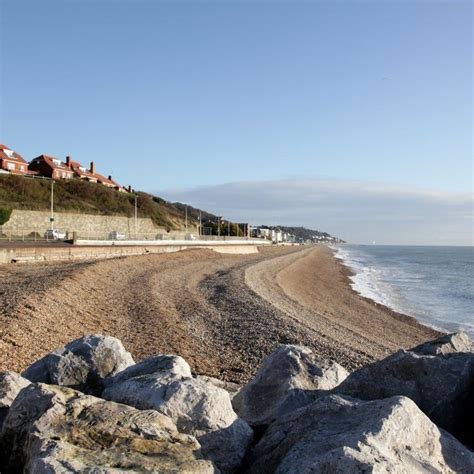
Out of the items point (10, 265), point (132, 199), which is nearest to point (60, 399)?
point (10, 265)

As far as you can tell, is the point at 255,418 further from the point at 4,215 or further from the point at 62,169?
the point at 62,169

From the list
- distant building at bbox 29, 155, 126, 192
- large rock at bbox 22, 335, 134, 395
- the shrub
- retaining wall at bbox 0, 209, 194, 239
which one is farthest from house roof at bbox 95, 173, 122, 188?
large rock at bbox 22, 335, 134, 395

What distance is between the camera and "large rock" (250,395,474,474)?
3078 millimetres

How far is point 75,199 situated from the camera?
252 ft

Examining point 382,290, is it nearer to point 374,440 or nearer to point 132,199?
point 374,440

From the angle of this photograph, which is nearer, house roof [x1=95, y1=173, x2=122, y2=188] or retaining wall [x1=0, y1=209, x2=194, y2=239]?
retaining wall [x1=0, y1=209, x2=194, y2=239]

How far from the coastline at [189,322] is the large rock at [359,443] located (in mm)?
5947

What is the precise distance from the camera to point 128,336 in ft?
42.5

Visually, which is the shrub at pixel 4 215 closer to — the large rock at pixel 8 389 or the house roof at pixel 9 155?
the house roof at pixel 9 155

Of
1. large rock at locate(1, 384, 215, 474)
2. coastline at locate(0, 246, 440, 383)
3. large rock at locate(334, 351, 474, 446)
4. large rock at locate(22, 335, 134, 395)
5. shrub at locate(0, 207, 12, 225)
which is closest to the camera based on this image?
large rock at locate(1, 384, 215, 474)

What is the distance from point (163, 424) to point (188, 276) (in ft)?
86.8

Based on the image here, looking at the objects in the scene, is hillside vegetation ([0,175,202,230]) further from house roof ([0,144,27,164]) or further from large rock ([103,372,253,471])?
large rock ([103,372,253,471])

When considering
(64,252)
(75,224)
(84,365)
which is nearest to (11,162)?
(75,224)

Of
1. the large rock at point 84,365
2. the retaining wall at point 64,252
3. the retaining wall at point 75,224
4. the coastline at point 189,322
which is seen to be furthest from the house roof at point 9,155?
the large rock at point 84,365
